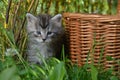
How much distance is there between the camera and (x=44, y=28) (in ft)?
10.9

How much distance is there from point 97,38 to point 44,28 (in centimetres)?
80

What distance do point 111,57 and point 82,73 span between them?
0.39 meters

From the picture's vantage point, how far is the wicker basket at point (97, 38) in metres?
2.56

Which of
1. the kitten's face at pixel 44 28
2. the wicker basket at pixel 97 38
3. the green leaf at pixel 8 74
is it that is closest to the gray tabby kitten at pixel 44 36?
the kitten's face at pixel 44 28

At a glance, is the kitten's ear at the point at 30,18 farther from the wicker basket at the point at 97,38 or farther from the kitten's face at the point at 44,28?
the wicker basket at the point at 97,38

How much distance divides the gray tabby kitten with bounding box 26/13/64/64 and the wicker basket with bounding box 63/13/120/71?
44 centimetres

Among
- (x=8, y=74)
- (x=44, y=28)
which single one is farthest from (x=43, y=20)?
(x=8, y=74)

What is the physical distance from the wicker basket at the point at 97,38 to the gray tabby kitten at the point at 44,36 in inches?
17.4

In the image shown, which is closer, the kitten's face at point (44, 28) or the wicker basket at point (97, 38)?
the wicker basket at point (97, 38)

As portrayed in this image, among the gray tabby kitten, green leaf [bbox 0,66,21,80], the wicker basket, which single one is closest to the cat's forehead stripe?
the gray tabby kitten

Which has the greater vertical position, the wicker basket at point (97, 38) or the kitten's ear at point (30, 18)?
the kitten's ear at point (30, 18)

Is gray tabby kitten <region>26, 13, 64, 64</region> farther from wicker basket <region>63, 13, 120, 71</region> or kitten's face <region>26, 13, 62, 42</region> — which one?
wicker basket <region>63, 13, 120, 71</region>

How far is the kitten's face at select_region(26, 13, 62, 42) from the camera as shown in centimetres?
327

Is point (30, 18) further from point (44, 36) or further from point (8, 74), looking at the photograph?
point (8, 74)
